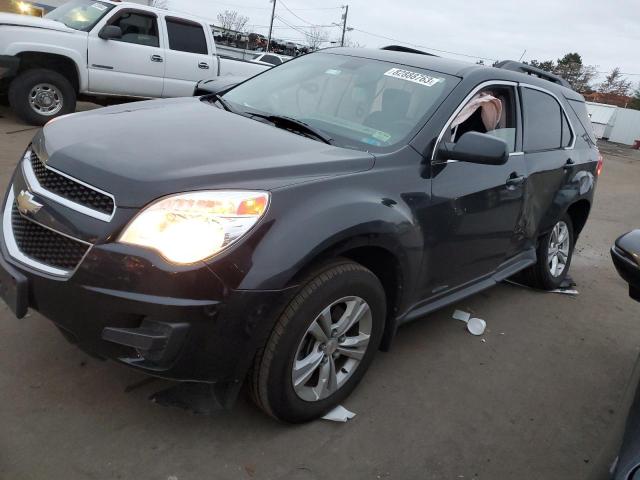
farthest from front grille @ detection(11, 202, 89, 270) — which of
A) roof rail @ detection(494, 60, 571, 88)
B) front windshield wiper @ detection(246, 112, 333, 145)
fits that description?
roof rail @ detection(494, 60, 571, 88)

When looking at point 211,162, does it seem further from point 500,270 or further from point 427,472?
point 500,270

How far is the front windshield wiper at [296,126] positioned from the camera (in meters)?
2.90

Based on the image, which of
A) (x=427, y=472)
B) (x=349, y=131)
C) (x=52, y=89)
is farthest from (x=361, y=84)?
(x=52, y=89)

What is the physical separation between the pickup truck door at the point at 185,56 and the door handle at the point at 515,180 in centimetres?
713

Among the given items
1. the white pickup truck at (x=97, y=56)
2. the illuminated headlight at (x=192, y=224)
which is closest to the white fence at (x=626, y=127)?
the white pickup truck at (x=97, y=56)

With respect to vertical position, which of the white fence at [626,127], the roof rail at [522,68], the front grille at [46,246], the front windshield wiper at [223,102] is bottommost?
the white fence at [626,127]

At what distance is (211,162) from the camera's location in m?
2.32

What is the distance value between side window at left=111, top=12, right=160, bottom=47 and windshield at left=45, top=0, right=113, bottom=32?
10.4 inches

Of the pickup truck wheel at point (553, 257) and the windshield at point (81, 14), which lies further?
the windshield at point (81, 14)

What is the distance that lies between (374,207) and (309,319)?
1.97 feet

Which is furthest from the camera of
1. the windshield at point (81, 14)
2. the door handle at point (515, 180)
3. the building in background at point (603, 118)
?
the building in background at point (603, 118)

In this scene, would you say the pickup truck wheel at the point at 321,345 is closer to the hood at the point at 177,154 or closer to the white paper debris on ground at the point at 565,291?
the hood at the point at 177,154

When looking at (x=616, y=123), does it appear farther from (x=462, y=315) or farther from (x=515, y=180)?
(x=515, y=180)

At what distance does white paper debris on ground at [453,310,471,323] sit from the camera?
4.15 m
